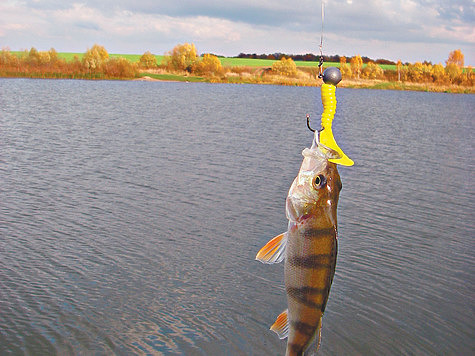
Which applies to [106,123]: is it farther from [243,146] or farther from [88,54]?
[88,54]

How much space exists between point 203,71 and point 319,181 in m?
132

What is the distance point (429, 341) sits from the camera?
9.26m

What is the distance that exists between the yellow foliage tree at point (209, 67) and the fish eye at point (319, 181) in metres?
130

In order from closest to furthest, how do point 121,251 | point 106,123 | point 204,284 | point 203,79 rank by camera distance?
1. point 204,284
2. point 121,251
3. point 106,123
4. point 203,79

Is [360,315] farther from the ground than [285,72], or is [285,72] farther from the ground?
[285,72]

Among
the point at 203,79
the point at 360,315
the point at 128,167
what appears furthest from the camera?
the point at 203,79

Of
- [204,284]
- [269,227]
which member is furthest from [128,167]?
[204,284]

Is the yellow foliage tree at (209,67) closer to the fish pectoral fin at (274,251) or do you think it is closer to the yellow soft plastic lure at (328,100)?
the yellow soft plastic lure at (328,100)

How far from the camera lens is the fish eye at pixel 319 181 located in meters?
2.81

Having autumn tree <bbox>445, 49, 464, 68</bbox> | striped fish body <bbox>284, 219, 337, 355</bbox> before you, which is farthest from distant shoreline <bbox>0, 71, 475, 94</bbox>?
striped fish body <bbox>284, 219, 337, 355</bbox>

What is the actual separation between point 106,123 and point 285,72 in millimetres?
97571

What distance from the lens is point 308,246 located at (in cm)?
294

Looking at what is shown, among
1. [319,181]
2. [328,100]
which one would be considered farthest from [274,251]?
[328,100]

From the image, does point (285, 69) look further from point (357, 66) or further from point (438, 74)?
point (438, 74)
